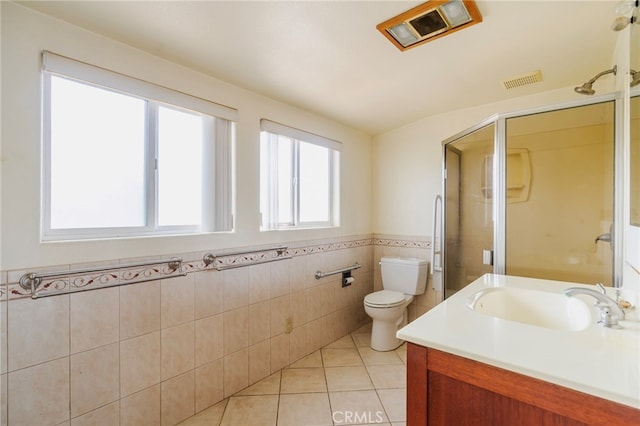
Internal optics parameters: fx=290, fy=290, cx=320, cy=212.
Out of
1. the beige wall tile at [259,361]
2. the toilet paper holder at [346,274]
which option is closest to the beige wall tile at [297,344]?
the beige wall tile at [259,361]

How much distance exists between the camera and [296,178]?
2508 millimetres

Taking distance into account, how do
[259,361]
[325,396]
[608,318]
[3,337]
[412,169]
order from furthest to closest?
[412,169] → [259,361] → [325,396] → [3,337] → [608,318]

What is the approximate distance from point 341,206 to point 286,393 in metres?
1.64

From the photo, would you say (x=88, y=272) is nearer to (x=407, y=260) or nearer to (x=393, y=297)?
(x=393, y=297)

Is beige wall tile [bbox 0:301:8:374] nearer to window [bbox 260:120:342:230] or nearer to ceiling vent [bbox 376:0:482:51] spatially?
window [bbox 260:120:342:230]

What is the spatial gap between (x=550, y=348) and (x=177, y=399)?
1.83 meters

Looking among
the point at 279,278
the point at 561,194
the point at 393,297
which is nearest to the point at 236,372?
the point at 279,278

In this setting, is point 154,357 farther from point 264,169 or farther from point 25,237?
point 264,169

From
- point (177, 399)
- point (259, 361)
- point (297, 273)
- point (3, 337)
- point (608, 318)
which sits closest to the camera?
point (608, 318)

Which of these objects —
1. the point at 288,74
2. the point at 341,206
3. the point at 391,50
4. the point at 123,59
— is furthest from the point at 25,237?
the point at 341,206

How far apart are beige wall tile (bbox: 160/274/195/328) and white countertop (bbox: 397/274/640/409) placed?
129 cm

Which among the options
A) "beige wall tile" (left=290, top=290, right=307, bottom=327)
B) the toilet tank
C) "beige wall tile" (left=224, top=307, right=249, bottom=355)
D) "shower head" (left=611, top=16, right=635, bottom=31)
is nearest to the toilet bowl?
the toilet tank

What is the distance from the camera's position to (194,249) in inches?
68.5

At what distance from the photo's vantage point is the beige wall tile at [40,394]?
3.92ft
